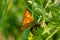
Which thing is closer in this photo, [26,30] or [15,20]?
[26,30]

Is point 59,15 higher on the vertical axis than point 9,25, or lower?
higher

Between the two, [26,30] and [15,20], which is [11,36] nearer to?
[15,20]

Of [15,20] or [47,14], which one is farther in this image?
[15,20]

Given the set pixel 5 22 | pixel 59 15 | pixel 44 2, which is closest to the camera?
pixel 59 15

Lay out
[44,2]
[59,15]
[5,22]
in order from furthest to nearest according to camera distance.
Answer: [5,22] → [44,2] → [59,15]

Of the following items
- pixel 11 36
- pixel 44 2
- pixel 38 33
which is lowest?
pixel 11 36

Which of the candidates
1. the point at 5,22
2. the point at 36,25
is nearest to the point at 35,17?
the point at 36,25

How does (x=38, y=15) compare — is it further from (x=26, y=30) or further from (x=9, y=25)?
(x=9, y=25)

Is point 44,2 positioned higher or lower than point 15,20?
higher

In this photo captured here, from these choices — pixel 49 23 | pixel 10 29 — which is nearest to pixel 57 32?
pixel 49 23
